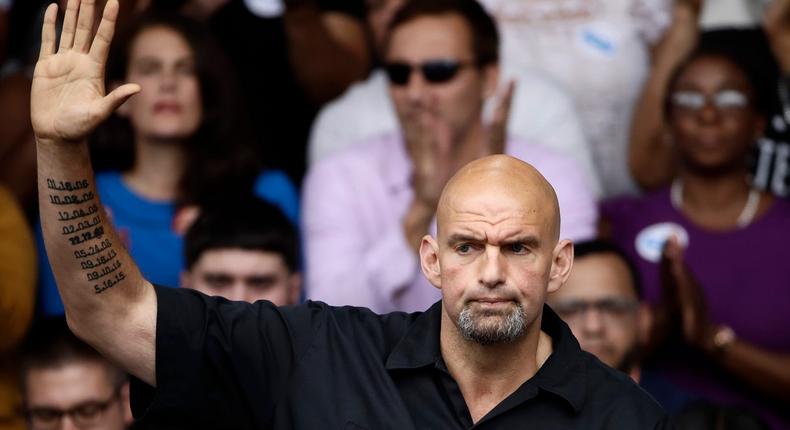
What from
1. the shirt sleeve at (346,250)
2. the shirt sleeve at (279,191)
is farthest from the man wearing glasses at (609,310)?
the shirt sleeve at (279,191)

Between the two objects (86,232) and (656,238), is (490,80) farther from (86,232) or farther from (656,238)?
(86,232)

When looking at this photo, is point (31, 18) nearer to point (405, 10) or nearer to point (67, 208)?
point (405, 10)

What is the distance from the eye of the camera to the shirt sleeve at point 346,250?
207 inches

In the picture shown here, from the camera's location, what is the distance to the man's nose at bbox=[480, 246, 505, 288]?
334 centimetres

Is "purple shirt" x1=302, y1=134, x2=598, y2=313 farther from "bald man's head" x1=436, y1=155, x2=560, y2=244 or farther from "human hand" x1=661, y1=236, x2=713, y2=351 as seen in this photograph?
"bald man's head" x1=436, y1=155, x2=560, y2=244

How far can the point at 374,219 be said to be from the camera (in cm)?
552

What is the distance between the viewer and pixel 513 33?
6324mm

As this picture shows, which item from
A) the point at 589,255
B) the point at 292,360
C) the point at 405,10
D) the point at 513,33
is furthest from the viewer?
the point at 513,33

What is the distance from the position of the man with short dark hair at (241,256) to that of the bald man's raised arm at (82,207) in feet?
5.63

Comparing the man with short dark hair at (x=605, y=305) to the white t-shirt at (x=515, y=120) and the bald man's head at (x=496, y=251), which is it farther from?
the bald man's head at (x=496, y=251)

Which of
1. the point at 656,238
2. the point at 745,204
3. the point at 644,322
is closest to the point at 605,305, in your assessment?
the point at 644,322

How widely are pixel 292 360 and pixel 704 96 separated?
277cm

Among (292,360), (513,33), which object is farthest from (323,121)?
(292,360)

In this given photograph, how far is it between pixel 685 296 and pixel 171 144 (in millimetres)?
1933
